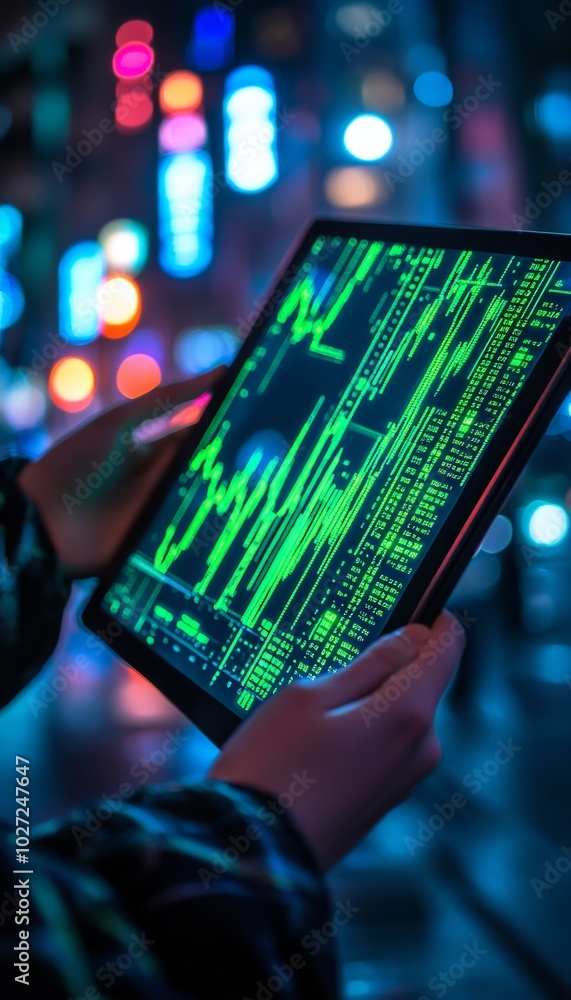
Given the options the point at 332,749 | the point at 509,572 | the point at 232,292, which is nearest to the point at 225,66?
the point at 232,292

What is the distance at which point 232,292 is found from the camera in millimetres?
4578

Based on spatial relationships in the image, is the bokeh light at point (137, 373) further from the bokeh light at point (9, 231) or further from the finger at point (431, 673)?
the finger at point (431, 673)

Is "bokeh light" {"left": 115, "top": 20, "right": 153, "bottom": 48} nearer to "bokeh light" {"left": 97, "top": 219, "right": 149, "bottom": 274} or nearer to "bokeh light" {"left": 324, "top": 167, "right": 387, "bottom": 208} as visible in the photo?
"bokeh light" {"left": 97, "top": 219, "right": 149, "bottom": 274}

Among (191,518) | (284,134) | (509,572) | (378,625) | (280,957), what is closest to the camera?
(280,957)

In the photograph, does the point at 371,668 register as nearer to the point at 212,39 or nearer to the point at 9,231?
the point at 212,39

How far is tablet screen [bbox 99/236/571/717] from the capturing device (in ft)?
1.52

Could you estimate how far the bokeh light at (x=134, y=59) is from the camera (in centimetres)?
467

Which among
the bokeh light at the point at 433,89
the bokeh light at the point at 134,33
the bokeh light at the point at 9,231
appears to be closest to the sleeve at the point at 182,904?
the bokeh light at the point at 433,89

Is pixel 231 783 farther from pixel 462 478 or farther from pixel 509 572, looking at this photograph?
pixel 509 572

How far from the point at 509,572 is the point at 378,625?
734 millimetres

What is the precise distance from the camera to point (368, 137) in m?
3.78

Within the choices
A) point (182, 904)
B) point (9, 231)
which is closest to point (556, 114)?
point (182, 904)

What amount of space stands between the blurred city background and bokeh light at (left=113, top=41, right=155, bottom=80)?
1 centimetres

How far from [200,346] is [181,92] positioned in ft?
4.36
